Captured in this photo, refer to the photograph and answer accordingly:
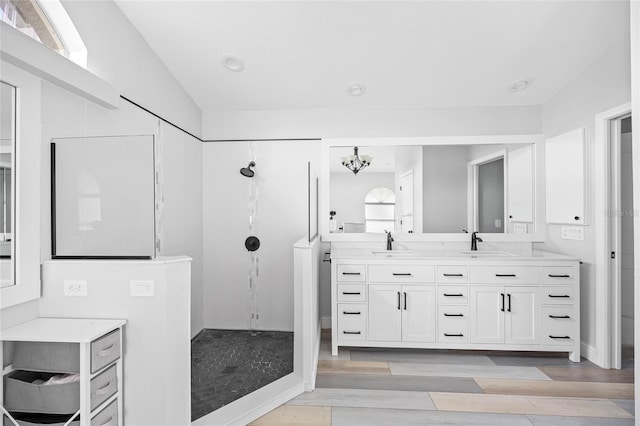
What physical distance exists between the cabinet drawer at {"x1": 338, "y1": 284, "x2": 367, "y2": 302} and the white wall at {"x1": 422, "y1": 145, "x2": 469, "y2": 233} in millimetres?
1043

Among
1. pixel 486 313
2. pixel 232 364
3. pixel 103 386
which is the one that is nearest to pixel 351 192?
pixel 486 313

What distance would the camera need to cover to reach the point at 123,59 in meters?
2.20

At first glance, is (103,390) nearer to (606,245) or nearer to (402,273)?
(402,273)

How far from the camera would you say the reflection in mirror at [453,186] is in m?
3.23

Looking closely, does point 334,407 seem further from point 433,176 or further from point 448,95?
point 448,95

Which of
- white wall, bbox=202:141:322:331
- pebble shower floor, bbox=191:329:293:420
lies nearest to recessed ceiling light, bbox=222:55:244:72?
white wall, bbox=202:141:322:331

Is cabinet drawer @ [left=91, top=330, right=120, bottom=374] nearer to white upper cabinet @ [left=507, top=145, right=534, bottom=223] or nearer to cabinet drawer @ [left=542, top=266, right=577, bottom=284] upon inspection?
cabinet drawer @ [left=542, top=266, right=577, bottom=284]

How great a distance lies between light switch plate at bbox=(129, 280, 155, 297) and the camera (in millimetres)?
1597

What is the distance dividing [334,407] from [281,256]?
1.64 meters

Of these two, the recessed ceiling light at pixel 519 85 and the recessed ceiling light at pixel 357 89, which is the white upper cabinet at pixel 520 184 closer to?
the recessed ceiling light at pixel 519 85

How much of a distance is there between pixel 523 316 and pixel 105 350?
2973 mm

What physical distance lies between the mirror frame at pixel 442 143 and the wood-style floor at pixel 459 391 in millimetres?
1074

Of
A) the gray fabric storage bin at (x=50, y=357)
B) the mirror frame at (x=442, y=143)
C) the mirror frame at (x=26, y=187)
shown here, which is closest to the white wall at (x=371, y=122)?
the mirror frame at (x=442, y=143)

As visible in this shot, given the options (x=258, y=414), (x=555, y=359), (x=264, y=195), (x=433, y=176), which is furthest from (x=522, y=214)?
(x=258, y=414)
